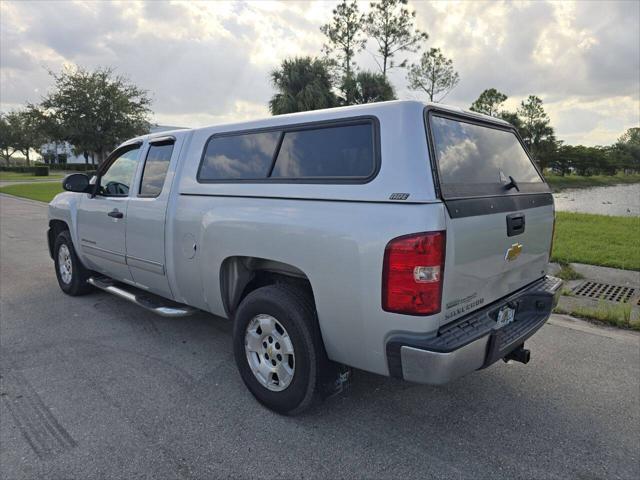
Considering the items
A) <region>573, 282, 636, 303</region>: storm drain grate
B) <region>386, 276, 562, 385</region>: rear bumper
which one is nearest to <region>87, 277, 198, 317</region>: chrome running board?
<region>386, 276, 562, 385</region>: rear bumper

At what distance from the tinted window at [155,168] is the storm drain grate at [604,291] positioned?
4909 mm

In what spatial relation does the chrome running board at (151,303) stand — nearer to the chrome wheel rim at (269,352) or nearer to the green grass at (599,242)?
the chrome wheel rim at (269,352)

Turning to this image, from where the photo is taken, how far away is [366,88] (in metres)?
29.0

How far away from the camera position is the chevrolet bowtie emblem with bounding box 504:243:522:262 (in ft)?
9.44

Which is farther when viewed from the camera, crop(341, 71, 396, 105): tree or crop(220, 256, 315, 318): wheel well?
crop(341, 71, 396, 105): tree

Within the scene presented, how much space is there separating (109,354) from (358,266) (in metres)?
2.72

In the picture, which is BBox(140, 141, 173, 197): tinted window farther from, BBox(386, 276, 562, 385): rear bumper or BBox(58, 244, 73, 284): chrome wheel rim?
BBox(386, 276, 562, 385): rear bumper

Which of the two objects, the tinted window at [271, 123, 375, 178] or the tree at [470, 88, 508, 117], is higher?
the tree at [470, 88, 508, 117]

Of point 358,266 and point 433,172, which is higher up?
point 433,172

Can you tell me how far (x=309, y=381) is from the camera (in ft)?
9.12

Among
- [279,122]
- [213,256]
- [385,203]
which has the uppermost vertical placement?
[279,122]

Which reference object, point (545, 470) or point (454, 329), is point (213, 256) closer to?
point (454, 329)

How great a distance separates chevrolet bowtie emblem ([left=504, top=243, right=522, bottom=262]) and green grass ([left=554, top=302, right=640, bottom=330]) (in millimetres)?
2442

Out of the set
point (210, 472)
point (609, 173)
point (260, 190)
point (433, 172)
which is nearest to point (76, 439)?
point (210, 472)
